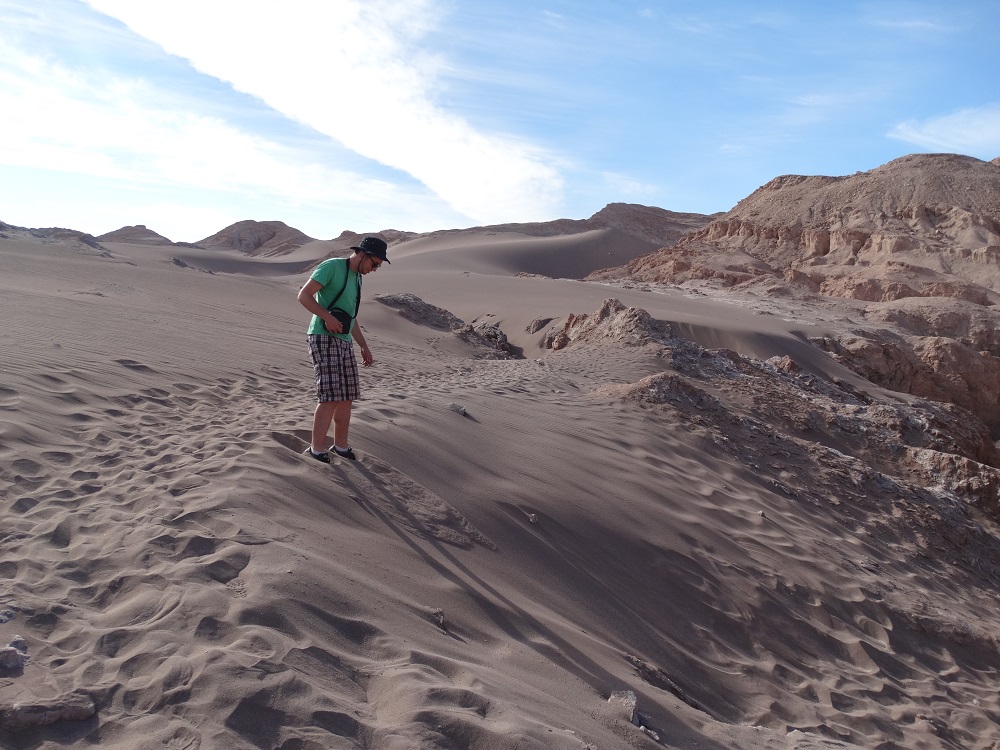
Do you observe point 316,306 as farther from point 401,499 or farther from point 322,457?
point 401,499

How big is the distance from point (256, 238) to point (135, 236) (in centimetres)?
840

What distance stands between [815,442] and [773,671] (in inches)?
184

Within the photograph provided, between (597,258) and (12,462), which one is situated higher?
→ (597,258)

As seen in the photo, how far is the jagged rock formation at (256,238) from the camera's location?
184 feet

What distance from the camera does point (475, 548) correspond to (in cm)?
413

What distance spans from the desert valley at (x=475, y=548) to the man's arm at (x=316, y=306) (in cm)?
77

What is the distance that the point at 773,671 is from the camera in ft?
13.9

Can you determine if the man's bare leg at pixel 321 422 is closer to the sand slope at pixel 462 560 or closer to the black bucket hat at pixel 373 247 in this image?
the sand slope at pixel 462 560

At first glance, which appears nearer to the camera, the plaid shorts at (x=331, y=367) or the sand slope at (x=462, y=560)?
the sand slope at (x=462, y=560)

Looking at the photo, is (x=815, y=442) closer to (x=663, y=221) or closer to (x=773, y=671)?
(x=773, y=671)

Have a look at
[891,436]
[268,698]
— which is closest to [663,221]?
[891,436]

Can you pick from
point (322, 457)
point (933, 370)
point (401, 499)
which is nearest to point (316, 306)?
point (322, 457)

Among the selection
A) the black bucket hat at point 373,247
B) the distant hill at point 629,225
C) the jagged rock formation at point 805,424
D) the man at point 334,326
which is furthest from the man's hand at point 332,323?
the distant hill at point 629,225

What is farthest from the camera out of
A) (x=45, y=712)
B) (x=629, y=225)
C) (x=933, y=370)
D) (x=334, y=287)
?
(x=629, y=225)
